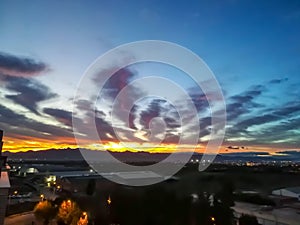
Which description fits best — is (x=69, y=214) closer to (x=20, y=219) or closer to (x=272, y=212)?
(x=20, y=219)

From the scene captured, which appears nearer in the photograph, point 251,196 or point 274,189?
point 251,196

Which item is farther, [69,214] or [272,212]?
[272,212]

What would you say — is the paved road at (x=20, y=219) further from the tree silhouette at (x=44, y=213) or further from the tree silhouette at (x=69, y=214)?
the tree silhouette at (x=69, y=214)

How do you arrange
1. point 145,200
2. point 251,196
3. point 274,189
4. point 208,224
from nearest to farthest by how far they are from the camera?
point 208,224 → point 145,200 → point 251,196 → point 274,189

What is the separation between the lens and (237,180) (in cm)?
4200

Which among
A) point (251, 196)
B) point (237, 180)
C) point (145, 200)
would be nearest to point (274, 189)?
point (237, 180)

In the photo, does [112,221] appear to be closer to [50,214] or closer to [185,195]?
[50,214]

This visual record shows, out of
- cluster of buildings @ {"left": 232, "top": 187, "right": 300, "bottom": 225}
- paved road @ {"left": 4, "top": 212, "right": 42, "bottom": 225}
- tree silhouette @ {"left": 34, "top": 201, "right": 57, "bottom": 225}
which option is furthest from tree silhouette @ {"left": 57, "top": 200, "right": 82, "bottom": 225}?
cluster of buildings @ {"left": 232, "top": 187, "right": 300, "bottom": 225}

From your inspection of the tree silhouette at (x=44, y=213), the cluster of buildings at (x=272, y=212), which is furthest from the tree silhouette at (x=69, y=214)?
the cluster of buildings at (x=272, y=212)

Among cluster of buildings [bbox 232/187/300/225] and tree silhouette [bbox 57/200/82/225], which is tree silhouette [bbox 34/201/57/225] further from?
cluster of buildings [bbox 232/187/300/225]

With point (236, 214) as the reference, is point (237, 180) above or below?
above

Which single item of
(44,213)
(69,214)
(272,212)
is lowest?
(44,213)

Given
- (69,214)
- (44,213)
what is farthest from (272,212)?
(44,213)

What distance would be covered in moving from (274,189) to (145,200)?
27.4 meters
